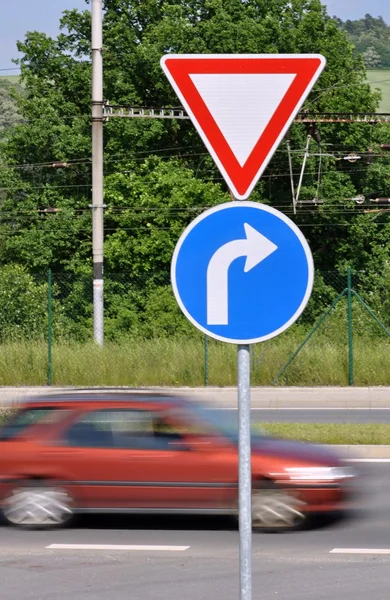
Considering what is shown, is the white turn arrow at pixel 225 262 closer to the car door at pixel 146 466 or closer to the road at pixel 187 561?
the road at pixel 187 561

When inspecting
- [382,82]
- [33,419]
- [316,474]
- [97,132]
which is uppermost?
[382,82]

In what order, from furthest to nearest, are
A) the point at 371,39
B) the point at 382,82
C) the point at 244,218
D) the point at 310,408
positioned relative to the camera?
the point at 371,39 → the point at 382,82 → the point at 310,408 → the point at 244,218

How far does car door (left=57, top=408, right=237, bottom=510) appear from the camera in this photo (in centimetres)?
1034

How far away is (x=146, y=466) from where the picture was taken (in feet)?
34.2

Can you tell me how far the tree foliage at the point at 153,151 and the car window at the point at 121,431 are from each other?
31.5m

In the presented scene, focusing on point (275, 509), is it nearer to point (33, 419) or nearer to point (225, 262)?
point (33, 419)

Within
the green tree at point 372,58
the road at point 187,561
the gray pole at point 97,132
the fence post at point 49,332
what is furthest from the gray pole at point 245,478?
the green tree at point 372,58

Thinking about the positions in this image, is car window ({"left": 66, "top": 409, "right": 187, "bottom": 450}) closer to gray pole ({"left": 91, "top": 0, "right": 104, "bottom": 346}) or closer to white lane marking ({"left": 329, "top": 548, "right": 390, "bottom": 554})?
white lane marking ({"left": 329, "top": 548, "right": 390, "bottom": 554})

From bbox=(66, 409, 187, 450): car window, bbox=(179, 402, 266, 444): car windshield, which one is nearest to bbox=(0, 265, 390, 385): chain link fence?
bbox=(179, 402, 266, 444): car windshield

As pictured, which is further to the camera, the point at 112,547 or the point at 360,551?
the point at 112,547

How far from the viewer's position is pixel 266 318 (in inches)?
171

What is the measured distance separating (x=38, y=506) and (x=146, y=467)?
100cm

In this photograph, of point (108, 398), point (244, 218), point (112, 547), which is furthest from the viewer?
point (108, 398)

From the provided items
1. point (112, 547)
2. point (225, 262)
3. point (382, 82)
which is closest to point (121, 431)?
point (112, 547)
